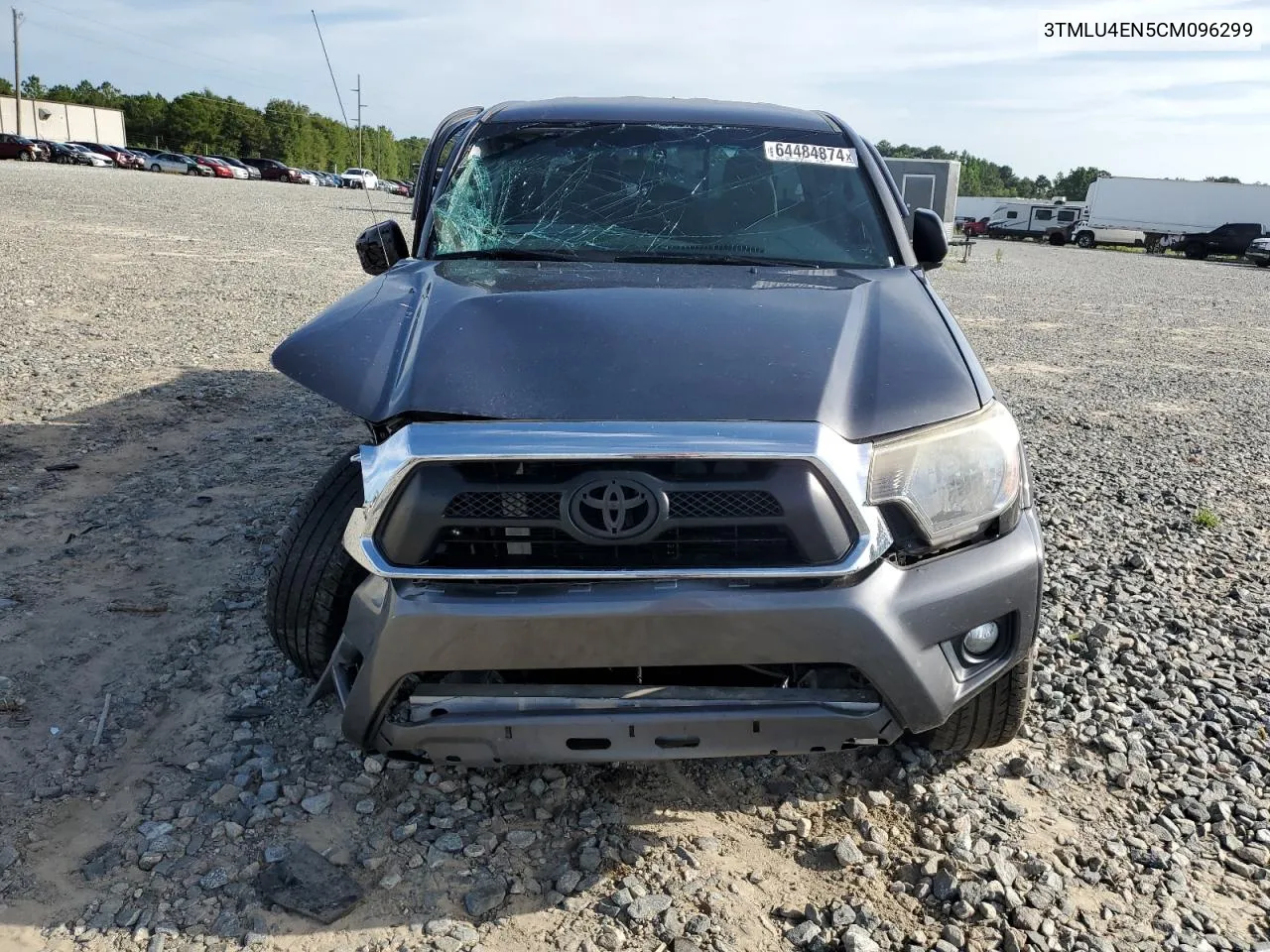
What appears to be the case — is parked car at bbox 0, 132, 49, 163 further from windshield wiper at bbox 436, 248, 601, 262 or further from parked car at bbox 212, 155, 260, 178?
windshield wiper at bbox 436, 248, 601, 262

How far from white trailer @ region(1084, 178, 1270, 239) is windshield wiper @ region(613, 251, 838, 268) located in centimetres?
4439

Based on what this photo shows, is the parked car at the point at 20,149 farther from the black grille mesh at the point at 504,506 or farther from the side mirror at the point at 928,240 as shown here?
the black grille mesh at the point at 504,506

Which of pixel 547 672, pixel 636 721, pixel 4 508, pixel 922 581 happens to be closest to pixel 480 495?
pixel 547 672

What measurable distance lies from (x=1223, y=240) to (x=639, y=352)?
42.1 metres

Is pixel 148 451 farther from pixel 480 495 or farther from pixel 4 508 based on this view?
pixel 480 495

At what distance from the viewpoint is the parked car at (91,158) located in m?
50.2

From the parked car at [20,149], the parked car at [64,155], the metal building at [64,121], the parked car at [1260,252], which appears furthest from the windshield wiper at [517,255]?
the metal building at [64,121]

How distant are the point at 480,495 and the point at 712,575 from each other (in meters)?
0.51

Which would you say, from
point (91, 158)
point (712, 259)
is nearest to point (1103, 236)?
point (712, 259)

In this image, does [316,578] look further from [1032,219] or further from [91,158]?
[91,158]

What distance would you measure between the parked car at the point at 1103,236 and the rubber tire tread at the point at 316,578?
46147 mm

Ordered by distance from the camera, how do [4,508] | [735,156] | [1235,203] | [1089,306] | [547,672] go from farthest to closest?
[1235,203], [1089,306], [4,508], [735,156], [547,672]

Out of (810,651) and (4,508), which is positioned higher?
(810,651)

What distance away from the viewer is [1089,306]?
51.5ft
